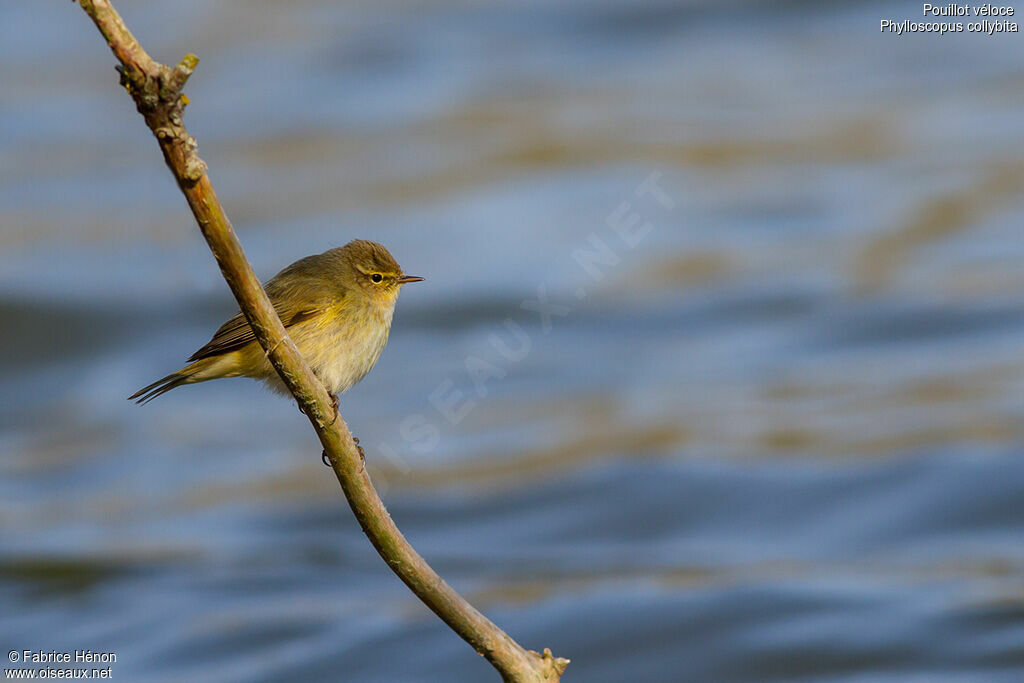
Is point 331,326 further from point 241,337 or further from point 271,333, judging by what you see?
point 271,333

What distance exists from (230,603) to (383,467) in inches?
166

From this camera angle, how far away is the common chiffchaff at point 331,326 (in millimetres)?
6719

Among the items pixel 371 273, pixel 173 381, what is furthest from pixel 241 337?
pixel 371 273

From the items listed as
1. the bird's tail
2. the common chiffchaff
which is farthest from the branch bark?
the bird's tail

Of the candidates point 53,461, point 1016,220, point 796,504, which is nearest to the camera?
point 796,504

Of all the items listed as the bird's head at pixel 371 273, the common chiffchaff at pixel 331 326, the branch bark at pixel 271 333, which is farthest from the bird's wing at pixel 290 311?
the branch bark at pixel 271 333

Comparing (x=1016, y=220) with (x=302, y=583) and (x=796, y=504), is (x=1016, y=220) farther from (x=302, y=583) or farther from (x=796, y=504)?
(x=302, y=583)

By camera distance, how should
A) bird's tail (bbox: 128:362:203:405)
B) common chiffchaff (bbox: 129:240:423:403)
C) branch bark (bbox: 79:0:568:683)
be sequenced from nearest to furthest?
1. branch bark (bbox: 79:0:568:683)
2. common chiffchaff (bbox: 129:240:423:403)
3. bird's tail (bbox: 128:362:203:405)

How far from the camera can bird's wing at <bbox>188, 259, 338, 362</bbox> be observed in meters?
6.84

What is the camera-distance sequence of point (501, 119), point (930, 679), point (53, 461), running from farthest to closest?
point (501, 119) < point (53, 461) < point (930, 679)

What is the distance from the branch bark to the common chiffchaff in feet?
8.45

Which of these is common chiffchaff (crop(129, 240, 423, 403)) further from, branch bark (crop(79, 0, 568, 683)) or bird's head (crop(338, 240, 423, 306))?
branch bark (crop(79, 0, 568, 683))

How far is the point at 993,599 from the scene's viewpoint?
1471cm

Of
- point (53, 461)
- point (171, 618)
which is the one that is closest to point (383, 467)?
point (171, 618)
